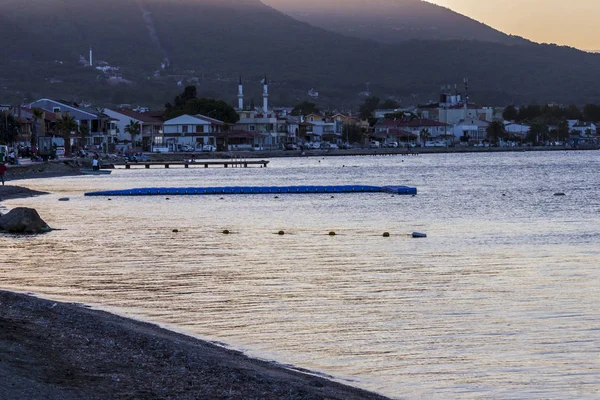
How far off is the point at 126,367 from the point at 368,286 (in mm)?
9519

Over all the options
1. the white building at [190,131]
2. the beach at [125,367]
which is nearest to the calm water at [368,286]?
the beach at [125,367]

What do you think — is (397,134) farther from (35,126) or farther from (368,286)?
(368,286)

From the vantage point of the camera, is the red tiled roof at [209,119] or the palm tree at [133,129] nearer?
the palm tree at [133,129]

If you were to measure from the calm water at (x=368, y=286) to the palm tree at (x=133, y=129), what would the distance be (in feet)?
315

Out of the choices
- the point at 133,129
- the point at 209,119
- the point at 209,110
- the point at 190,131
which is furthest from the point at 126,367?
the point at 209,110

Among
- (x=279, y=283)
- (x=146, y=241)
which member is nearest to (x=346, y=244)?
(x=146, y=241)

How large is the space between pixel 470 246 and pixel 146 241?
989cm

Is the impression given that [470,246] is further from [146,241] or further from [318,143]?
[318,143]

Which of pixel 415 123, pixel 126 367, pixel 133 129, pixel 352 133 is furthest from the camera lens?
pixel 352 133

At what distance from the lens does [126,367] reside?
12930mm

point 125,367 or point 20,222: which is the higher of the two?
point 20,222

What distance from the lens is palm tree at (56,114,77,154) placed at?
116812 mm

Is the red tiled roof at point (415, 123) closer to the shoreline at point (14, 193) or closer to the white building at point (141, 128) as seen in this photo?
the white building at point (141, 128)

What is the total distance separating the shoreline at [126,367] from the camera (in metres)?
11.5
